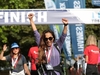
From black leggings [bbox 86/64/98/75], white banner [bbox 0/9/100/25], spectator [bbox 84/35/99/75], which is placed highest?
white banner [bbox 0/9/100/25]

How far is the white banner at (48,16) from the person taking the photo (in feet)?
41.4

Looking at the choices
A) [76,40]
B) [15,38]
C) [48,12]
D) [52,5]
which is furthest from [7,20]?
[15,38]

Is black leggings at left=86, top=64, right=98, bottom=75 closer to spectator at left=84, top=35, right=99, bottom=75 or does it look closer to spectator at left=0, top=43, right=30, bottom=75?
spectator at left=84, top=35, right=99, bottom=75

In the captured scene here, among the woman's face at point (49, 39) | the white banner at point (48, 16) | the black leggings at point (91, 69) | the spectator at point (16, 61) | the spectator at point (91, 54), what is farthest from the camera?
the white banner at point (48, 16)

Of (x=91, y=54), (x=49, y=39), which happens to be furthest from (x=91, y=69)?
(x=49, y=39)

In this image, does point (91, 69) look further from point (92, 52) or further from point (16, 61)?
point (16, 61)

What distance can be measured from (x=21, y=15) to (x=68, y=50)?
609 centimetres

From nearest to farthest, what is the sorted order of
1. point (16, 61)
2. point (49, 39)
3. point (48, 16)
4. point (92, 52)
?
point (49, 39)
point (16, 61)
point (92, 52)
point (48, 16)

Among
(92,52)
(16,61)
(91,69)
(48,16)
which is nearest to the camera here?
(16,61)

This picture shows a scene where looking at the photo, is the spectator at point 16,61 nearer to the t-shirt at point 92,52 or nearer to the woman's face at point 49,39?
the t-shirt at point 92,52

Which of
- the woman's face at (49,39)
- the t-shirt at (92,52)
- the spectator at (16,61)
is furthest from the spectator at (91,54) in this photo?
the woman's face at (49,39)

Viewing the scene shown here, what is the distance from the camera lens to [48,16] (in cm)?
1276

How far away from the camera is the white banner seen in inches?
497

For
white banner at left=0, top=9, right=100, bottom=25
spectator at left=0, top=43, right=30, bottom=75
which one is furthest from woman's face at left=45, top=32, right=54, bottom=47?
white banner at left=0, top=9, right=100, bottom=25
